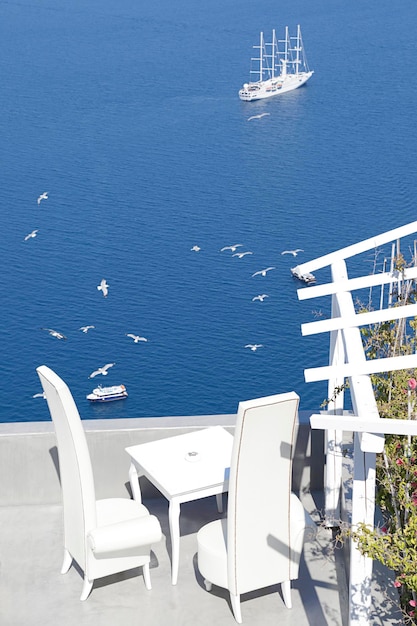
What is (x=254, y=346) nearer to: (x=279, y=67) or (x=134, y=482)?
(x=134, y=482)

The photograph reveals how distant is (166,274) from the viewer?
3631cm

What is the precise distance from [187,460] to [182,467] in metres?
0.05

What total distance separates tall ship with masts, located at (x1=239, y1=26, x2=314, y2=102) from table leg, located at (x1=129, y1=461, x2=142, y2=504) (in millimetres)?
51811

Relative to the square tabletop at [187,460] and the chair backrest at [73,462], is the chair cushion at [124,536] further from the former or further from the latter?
the square tabletop at [187,460]

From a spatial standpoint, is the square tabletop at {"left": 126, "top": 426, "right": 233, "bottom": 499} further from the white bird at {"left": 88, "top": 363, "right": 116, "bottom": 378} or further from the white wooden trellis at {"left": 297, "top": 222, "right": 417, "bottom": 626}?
the white bird at {"left": 88, "top": 363, "right": 116, "bottom": 378}

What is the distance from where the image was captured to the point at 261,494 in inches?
150

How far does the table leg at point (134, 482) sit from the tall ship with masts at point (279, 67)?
51811mm

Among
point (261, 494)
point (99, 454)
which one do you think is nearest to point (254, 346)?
point (99, 454)

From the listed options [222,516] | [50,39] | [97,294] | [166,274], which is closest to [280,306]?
[166,274]

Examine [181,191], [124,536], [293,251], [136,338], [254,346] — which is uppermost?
[181,191]

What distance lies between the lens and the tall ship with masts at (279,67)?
56375 mm

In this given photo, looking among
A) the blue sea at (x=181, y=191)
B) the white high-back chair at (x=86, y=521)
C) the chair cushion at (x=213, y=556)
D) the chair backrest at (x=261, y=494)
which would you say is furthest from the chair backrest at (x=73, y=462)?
the blue sea at (x=181, y=191)

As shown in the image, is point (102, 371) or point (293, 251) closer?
point (102, 371)

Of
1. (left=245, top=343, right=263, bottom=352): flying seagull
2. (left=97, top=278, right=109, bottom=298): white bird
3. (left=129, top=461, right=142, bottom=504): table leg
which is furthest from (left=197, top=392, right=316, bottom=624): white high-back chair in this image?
(left=97, top=278, right=109, bottom=298): white bird
